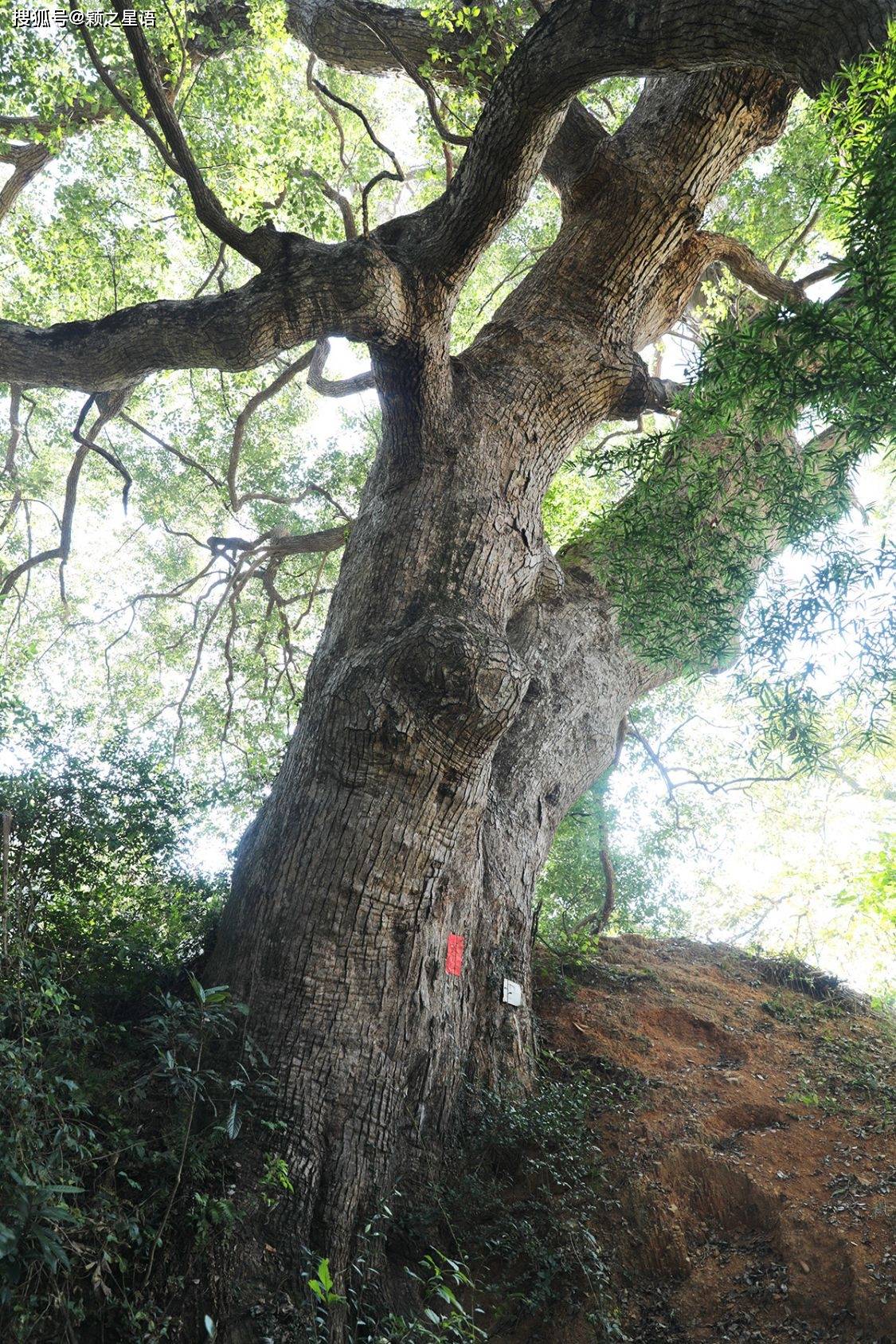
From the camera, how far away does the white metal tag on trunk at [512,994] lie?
4.66 meters

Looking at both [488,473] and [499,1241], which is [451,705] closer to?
[488,473]

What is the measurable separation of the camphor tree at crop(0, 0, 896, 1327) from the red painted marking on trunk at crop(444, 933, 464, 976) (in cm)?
8

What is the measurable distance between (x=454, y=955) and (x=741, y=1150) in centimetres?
183

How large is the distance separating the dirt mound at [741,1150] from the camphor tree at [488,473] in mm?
835

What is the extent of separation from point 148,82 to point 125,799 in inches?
137

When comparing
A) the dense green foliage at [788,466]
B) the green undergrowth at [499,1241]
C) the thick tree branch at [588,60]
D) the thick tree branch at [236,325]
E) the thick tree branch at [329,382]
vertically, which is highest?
the thick tree branch at [329,382]

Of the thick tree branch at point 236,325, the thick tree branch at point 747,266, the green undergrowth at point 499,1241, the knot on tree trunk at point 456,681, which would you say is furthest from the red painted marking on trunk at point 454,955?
the thick tree branch at point 747,266

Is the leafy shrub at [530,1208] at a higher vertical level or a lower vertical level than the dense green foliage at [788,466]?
lower

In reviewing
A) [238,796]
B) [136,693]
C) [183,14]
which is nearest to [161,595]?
[136,693]

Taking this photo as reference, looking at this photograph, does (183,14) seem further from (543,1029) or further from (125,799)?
(543,1029)

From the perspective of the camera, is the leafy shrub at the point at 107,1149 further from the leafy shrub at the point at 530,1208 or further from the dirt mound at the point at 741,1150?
the dirt mound at the point at 741,1150

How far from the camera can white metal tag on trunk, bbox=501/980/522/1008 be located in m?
4.66

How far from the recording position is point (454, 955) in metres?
4.30

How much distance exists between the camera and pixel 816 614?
3.82 m
